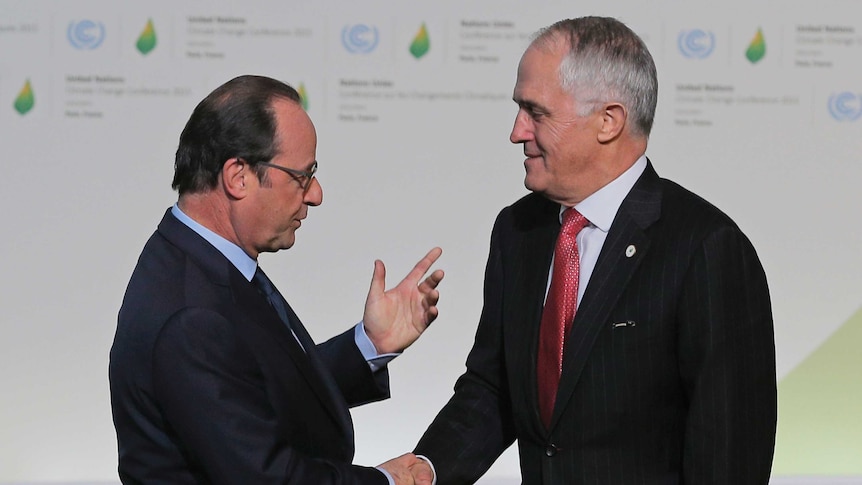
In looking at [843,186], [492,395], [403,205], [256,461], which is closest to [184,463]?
[256,461]

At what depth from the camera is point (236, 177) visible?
79.2 inches

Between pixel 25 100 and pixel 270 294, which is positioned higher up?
pixel 25 100

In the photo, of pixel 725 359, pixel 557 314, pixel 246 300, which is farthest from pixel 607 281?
pixel 246 300

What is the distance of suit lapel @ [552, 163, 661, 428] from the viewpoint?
206cm

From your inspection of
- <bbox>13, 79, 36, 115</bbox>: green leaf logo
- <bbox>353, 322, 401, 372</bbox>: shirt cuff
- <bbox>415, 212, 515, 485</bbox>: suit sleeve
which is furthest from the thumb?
<bbox>13, 79, 36, 115</bbox>: green leaf logo

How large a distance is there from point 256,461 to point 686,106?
3127mm

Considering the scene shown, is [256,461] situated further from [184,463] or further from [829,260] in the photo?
[829,260]

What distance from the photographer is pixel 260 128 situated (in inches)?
79.3

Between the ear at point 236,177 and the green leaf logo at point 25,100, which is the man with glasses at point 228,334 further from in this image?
the green leaf logo at point 25,100

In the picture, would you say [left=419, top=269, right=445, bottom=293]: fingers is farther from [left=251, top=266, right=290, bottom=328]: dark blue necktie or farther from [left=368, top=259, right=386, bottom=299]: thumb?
[left=251, top=266, right=290, bottom=328]: dark blue necktie

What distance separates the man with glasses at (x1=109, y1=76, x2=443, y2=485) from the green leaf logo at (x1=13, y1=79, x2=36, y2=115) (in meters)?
2.70

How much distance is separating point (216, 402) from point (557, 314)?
0.66 m

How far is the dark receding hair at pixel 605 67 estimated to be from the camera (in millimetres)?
2078

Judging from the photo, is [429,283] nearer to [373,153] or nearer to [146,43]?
[373,153]
